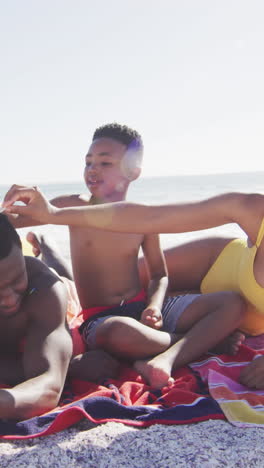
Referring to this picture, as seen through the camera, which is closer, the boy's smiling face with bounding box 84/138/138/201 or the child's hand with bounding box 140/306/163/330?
the child's hand with bounding box 140/306/163/330

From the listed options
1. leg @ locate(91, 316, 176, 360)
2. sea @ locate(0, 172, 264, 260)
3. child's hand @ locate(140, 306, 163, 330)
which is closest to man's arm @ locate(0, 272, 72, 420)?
leg @ locate(91, 316, 176, 360)

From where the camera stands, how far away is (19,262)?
5.70ft

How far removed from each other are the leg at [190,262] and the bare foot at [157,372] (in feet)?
2.68

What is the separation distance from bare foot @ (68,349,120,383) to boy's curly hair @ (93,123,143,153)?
1153 mm

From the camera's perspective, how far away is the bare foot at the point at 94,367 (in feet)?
6.19

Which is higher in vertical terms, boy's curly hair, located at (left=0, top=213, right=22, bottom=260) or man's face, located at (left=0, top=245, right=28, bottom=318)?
boy's curly hair, located at (left=0, top=213, right=22, bottom=260)

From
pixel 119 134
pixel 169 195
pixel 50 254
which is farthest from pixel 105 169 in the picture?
pixel 169 195

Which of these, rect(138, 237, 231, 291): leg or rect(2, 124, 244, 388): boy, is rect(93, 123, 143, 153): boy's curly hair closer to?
rect(2, 124, 244, 388): boy

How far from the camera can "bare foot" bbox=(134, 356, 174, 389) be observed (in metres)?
1.79

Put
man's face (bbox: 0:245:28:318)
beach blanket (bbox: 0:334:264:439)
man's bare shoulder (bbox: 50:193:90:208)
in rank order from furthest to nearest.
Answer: man's bare shoulder (bbox: 50:193:90:208) < man's face (bbox: 0:245:28:318) < beach blanket (bbox: 0:334:264:439)

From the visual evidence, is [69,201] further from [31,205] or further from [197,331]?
[197,331]

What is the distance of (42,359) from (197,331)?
0.68 meters

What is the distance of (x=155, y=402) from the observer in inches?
65.9

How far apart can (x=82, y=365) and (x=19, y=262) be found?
48cm
